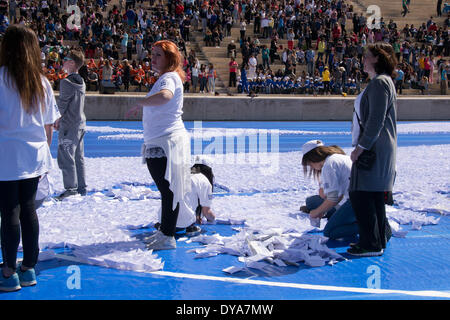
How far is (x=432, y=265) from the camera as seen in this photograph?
15.4ft

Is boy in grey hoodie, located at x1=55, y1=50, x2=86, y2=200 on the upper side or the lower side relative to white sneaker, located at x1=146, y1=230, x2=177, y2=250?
upper

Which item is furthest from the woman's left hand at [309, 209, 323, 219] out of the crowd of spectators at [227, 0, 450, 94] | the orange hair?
the crowd of spectators at [227, 0, 450, 94]

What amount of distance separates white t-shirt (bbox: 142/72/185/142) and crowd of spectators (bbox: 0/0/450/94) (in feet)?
58.2

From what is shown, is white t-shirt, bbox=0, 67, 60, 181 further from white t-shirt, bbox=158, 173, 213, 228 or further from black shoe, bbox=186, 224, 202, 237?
black shoe, bbox=186, 224, 202, 237

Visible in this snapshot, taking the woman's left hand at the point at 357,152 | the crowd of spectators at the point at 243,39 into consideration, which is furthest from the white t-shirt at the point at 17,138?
the crowd of spectators at the point at 243,39

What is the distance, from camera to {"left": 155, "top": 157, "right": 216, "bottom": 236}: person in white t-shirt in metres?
5.41

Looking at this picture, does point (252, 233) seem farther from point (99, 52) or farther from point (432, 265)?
point (99, 52)

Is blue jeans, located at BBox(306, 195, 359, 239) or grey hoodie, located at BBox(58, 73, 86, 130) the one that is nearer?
blue jeans, located at BBox(306, 195, 359, 239)

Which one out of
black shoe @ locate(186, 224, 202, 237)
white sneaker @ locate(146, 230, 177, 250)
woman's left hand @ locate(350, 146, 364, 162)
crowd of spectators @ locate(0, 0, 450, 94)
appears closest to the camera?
woman's left hand @ locate(350, 146, 364, 162)

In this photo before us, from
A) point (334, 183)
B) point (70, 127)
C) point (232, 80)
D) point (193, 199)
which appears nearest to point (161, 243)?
point (193, 199)

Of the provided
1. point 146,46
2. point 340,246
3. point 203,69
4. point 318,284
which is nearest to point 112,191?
point 340,246

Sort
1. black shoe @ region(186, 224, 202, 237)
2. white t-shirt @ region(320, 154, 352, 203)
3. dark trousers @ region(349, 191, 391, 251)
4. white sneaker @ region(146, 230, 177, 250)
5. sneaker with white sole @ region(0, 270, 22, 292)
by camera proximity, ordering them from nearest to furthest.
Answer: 1. sneaker with white sole @ region(0, 270, 22, 292)
2. dark trousers @ region(349, 191, 391, 251)
3. white sneaker @ region(146, 230, 177, 250)
4. white t-shirt @ region(320, 154, 352, 203)
5. black shoe @ region(186, 224, 202, 237)

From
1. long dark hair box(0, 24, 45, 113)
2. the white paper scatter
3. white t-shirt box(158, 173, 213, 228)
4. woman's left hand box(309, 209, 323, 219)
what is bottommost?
the white paper scatter
